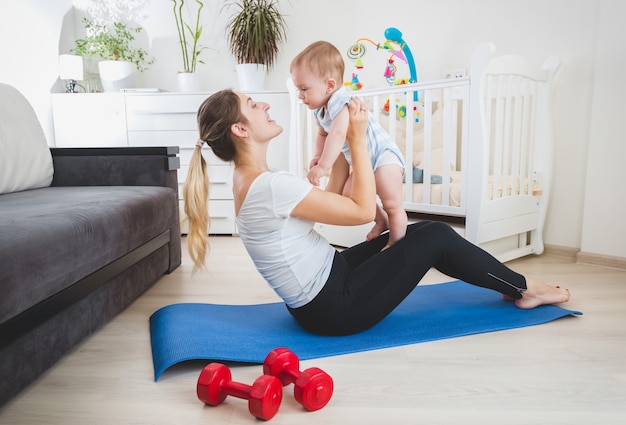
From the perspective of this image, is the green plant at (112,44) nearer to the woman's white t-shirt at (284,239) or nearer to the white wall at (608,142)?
the woman's white t-shirt at (284,239)

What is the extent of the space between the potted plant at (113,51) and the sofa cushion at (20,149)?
1.25 m

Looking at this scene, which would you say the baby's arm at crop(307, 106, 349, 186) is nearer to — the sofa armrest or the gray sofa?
the gray sofa

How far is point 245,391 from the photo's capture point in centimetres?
115

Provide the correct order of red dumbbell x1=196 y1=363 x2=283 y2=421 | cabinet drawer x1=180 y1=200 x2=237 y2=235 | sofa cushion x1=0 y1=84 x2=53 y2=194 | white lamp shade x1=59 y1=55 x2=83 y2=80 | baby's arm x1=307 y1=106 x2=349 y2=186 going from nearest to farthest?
1. red dumbbell x1=196 y1=363 x2=283 y2=421
2. baby's arm x1=307 y1=106 x2=349 y2=186
3. sofa cushion x1=0 y1=84 x2=53 y2=194
4. white lamp shade x1=59 y1=55 x2=83 y2=80
5. cabinet drawer x1=180 y1=200 x2=237 y2=235

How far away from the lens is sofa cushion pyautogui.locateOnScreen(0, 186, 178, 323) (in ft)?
3.90

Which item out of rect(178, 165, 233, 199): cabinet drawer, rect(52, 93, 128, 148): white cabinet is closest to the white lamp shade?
rect(52, 93, 128, 148): white cabinet

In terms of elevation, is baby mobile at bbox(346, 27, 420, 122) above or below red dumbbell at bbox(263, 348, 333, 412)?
above

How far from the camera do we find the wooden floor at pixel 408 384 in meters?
1.16

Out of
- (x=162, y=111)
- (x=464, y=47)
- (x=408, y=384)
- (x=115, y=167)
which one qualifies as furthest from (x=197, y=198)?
(x=464, y=47)

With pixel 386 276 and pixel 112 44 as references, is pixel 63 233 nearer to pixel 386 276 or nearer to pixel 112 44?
pixel 386 276

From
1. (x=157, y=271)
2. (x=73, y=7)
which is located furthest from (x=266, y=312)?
(x=73, y=7)

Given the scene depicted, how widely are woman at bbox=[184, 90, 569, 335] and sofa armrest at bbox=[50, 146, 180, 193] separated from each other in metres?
0.97

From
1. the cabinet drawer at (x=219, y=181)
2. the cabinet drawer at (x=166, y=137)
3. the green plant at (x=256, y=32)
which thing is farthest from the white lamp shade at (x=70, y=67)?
the green plant at (x=256, y=32)

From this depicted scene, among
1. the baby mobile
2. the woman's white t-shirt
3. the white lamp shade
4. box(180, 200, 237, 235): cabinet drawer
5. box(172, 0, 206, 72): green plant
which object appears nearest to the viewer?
the woman's white t-shirt
